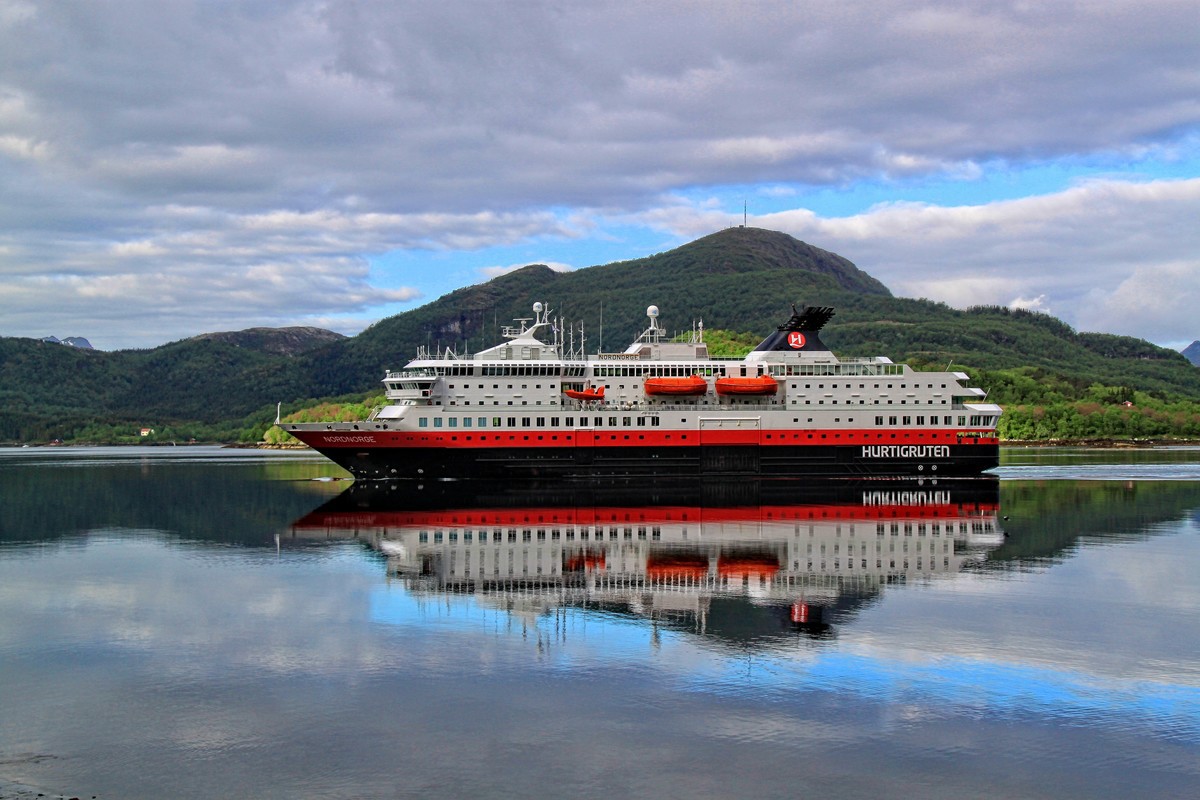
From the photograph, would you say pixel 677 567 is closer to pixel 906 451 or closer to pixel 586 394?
pixel 586 394

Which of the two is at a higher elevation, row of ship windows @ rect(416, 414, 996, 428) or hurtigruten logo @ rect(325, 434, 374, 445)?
row of ship windows @ rect(416, 414, 996, 428)

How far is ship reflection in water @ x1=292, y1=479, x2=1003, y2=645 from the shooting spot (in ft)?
79.5

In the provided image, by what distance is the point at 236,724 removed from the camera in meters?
15.5

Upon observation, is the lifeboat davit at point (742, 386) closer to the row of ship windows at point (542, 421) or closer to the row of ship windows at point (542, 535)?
the row of ship windows at point (542, 421)

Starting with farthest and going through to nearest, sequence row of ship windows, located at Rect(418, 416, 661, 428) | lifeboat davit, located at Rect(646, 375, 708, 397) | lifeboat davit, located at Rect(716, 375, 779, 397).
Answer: lifeboat davit, located at Rect(646, 375, 708, 397), lifeboat davit, located at Rect(716, 375, 779, 397), row of ship windows, located at Rect(418, 416, 661, 428)

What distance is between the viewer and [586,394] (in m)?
57.5

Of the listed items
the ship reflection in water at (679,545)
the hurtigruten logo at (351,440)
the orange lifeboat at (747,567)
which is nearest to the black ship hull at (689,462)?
the hurtigruten logo at (351,440)

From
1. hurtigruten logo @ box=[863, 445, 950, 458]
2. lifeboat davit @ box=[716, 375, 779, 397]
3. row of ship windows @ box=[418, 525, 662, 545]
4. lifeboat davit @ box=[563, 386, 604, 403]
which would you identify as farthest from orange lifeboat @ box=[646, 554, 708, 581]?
hurtigruten logo @ box=[863, 445, 950, 458]

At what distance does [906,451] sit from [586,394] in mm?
18575

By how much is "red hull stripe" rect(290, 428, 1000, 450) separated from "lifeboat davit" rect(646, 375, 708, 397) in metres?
2.24

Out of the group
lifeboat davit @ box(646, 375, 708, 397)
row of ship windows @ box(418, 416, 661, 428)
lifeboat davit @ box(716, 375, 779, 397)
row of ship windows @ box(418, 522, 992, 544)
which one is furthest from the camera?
lifeboat davit @ box(646, 375, 708, 397)

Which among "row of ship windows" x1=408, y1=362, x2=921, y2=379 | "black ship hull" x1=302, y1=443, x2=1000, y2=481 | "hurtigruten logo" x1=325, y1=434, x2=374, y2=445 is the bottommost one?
"black ship hull" x1=302, y1=443, x2=1000, y2=481

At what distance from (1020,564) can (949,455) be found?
3024cm

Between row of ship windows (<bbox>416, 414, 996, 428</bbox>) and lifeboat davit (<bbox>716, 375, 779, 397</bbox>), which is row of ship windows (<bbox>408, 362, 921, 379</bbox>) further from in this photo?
Answer: row of ship windows (<bbox>416, 414, 996, 428</bbox>)
